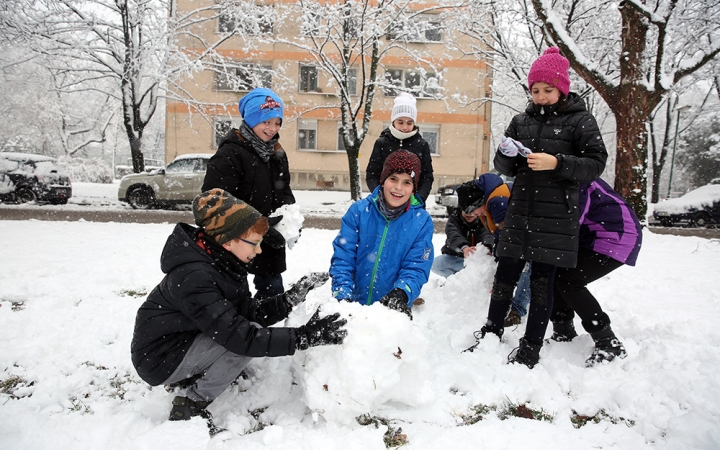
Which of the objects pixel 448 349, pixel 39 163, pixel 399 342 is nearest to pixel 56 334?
pixel 399 342

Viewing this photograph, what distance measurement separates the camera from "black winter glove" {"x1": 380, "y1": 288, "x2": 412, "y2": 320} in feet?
7.44

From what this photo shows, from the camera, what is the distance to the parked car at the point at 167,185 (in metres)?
11.9

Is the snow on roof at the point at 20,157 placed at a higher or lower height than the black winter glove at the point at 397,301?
higher

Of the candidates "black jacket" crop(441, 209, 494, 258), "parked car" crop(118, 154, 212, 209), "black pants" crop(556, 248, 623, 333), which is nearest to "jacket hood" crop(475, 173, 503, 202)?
"black jacket" crop(441, 209, 494, 258)

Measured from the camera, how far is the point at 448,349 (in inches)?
111

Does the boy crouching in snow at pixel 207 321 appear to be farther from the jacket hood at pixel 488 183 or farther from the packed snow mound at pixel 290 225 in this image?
the jacket hood at pixel 488 183

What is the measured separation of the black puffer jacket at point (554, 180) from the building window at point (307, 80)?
19.1 m

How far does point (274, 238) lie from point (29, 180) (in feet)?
39.8

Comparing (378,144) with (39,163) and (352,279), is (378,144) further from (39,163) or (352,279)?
(39,163)

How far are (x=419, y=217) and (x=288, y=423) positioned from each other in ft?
4.53

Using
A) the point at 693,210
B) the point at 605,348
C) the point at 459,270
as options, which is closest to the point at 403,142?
the point at 459,270

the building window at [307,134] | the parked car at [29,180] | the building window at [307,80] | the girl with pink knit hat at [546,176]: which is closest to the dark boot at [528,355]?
the girl with pink knit hat at [546,176]

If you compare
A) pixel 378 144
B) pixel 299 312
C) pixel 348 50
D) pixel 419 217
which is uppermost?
pixel 348 50

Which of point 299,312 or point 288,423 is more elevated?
point 299,312
